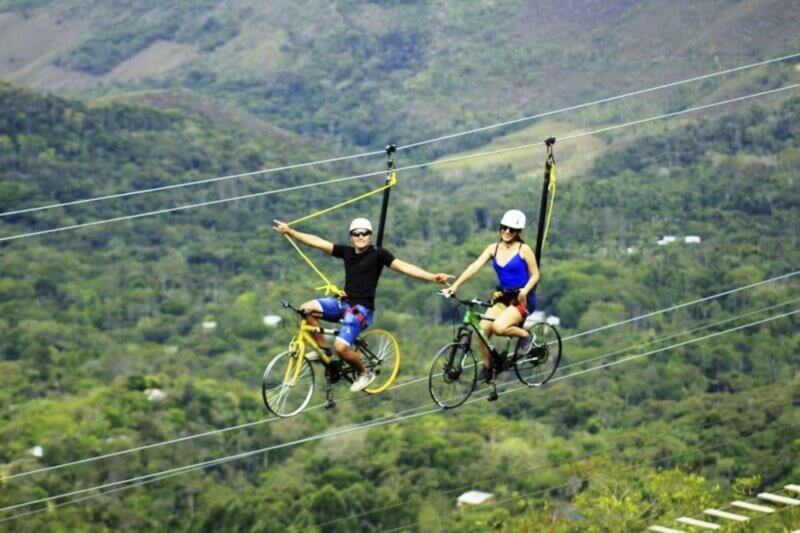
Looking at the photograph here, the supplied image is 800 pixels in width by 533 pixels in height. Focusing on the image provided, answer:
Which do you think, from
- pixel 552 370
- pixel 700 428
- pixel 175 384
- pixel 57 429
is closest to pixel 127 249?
pixel 175 384

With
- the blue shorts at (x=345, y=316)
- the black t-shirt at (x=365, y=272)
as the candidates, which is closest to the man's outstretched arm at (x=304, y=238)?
the black t-shirt at (x=365, y=272)

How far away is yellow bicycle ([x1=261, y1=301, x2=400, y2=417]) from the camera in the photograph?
1731 centimetres

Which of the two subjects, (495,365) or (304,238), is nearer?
(304,238)

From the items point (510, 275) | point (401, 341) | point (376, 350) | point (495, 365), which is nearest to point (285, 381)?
point (376, 350)

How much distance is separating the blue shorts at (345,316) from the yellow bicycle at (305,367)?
0.54 feet

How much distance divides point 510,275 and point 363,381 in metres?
2.52

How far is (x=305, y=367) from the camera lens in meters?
17.8

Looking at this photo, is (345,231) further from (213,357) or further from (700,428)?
(700,428)

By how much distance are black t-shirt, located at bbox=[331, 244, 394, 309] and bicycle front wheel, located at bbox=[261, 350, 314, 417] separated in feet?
3.68

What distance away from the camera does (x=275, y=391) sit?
17.4 metres

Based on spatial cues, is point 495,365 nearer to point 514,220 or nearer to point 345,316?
point 514,220

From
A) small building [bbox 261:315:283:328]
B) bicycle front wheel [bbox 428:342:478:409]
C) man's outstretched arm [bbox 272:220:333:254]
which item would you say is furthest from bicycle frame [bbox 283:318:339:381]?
small building [bbox 261:315:283:328]

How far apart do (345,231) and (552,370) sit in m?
134

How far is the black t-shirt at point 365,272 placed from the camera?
17.5 meters
